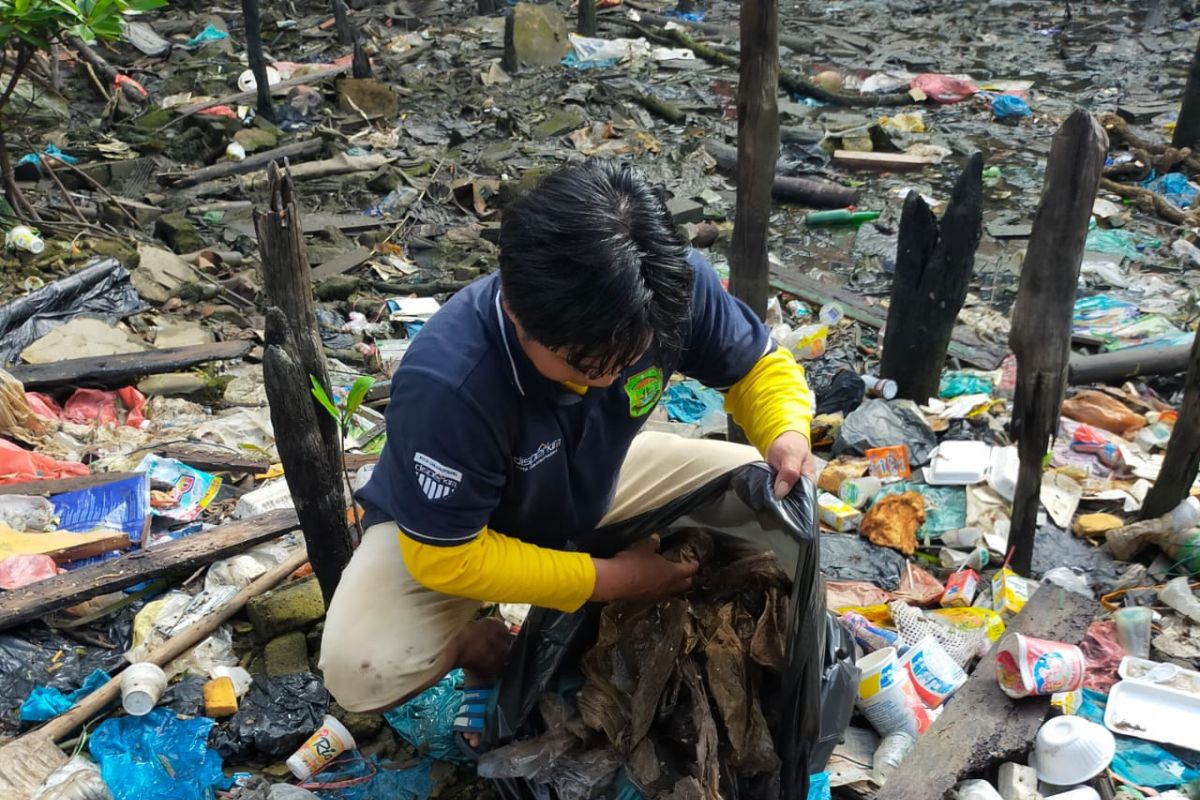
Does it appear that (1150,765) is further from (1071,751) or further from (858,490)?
(858,490)

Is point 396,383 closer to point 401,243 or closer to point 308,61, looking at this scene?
point 401,243

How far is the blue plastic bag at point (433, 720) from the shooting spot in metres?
2.60

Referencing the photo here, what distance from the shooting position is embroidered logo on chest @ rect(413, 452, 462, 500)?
6.39ft

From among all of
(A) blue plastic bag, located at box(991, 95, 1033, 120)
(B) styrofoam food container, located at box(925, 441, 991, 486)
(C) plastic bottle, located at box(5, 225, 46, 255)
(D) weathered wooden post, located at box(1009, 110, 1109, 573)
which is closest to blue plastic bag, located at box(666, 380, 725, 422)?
(B) styrofoam food container, located at box(925, 441, 991, 486)

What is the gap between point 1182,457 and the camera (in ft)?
10.7

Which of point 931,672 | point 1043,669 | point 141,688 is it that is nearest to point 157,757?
point 141,688

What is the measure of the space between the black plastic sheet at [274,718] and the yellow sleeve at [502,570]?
90 cm

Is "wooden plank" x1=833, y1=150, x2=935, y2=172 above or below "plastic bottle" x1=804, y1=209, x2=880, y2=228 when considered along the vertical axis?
above

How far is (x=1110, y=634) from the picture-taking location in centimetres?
293

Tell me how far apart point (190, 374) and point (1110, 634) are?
4.38 meters

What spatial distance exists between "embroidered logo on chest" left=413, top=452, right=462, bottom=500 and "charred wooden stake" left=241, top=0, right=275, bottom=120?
27.4 feet

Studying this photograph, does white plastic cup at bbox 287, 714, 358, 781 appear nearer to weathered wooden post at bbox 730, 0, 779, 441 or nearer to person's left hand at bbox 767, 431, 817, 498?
person's left hand at bbox 767, 431, 817, 498

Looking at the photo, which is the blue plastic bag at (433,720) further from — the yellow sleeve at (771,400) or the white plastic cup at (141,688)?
the yellow sleeve at (771,400)

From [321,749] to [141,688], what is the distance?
22.5 inches
